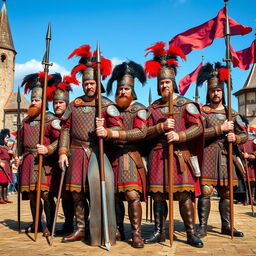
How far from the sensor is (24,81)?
20.6 ft

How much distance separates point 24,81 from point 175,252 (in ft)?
12.4

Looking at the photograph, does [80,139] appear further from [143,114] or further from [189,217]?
[189,217]

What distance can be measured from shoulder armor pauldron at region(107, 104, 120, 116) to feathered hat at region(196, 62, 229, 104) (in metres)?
1.72

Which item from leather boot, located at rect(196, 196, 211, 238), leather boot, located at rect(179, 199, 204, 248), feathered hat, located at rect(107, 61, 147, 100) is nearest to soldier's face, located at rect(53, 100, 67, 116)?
feathered hat, located at rect(107, 61, 147, 100)

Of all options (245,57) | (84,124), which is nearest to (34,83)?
(84,124)

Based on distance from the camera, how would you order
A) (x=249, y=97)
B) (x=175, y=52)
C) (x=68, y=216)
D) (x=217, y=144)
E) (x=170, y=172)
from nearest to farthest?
(x=170, y=172)
(x=175, y=52)
(x=217, y=144)
(x=68, y=216)
(x=249, y=97)

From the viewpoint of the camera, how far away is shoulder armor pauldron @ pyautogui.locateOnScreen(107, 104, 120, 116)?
503 centimetres

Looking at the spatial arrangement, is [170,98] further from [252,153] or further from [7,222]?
[252,153]

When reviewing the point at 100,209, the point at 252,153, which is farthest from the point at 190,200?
the point at 252,153

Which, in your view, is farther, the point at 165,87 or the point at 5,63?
the point at 5,63

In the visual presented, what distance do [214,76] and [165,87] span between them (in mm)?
1188

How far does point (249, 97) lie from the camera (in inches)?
1706

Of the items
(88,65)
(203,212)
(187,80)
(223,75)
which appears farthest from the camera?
(187,80)

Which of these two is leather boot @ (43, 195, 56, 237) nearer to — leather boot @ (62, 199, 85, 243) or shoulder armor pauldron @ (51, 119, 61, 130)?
leather boot @ (62, 199, 85, 243)
